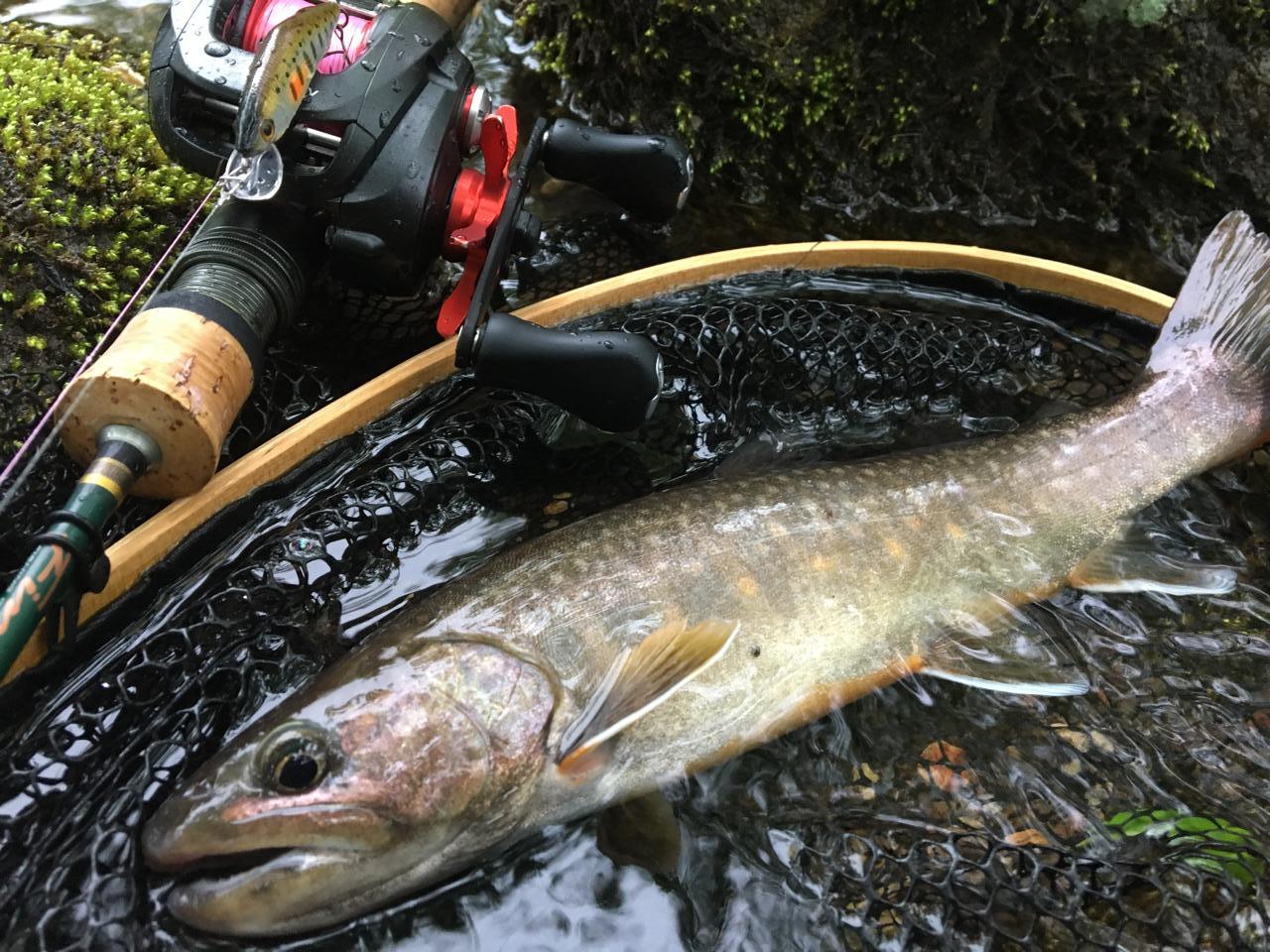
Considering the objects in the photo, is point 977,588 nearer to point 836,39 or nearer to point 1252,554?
point 1252,554

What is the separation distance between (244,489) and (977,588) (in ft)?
6.74

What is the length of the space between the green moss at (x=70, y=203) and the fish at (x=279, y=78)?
4.06 ft

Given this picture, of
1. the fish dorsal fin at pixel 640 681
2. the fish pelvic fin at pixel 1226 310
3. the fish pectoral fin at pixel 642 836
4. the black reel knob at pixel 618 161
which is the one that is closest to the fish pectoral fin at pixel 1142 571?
the fish pelvic fin at pixel 1226 310

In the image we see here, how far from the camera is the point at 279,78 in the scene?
199cm

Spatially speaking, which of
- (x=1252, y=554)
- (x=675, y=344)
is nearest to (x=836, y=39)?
(x=675, y=344)

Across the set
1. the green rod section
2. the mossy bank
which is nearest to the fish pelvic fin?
the mossy bank

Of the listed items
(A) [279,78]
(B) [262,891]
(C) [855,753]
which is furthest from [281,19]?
(C) [855,753]

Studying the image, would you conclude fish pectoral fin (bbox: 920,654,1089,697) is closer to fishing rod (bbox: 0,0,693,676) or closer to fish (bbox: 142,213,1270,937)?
fish (bbox: 142,213,1270,937)

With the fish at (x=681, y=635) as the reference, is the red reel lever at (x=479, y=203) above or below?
above

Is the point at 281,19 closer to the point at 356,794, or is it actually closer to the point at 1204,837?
the point at 356,794

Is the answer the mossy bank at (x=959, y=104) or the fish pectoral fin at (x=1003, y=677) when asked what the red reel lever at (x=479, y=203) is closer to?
the mossy bank at (x=959, y=104)

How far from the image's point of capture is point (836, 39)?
367 centimetres

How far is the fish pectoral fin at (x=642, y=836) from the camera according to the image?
2.16m

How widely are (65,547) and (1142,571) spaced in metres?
2.82
